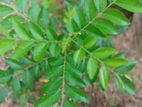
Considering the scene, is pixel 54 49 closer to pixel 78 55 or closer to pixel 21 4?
pixel 78 55

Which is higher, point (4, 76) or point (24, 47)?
point (24, 47)

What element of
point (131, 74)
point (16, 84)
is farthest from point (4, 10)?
point (131, 74)

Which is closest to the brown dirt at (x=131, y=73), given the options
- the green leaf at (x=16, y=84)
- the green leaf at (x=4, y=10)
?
the green leaf at (x=16, y=84)

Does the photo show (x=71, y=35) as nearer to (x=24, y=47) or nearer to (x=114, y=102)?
(x=24, y=47)

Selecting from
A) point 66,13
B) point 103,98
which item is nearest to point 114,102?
point 103,98

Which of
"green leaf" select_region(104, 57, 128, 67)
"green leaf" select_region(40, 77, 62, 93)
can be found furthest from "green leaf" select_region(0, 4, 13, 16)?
"green leaf" select_region(104, 57, 128, 67)

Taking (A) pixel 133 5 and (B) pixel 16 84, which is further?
(B) pixel 16 84
